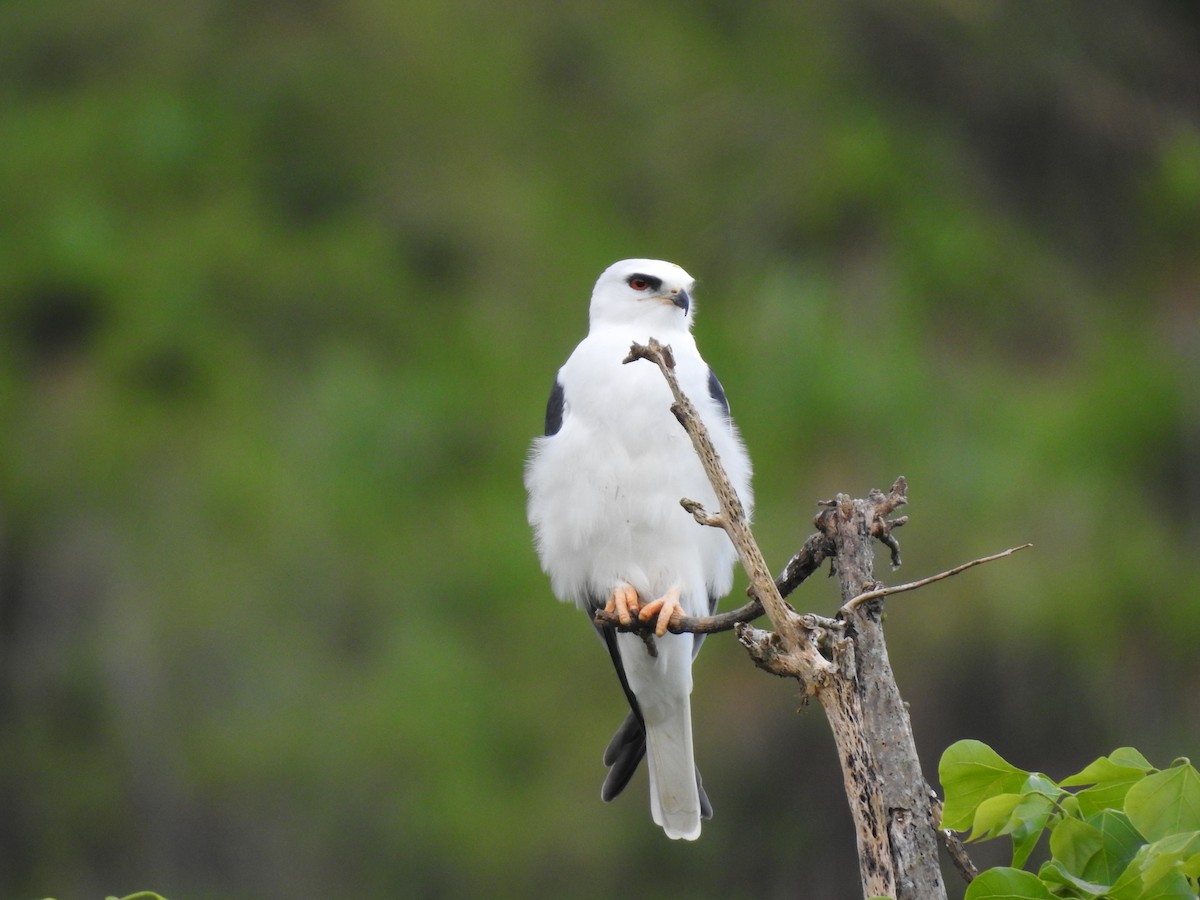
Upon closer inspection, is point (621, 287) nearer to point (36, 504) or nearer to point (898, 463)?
point (898, 463)

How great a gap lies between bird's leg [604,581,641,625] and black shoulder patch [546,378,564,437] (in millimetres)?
404

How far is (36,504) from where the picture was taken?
693 centimetres

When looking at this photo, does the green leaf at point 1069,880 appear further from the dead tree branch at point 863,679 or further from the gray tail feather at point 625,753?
the gray tail feather at point 625,753

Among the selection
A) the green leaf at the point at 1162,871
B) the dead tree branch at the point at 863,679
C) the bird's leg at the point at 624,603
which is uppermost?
the bird's leg at the point at 624,603

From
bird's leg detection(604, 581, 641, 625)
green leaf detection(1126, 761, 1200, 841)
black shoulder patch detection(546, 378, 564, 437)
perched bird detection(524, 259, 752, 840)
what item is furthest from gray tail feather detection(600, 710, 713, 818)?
green leaf detection(1126, 761, 1200, 841)

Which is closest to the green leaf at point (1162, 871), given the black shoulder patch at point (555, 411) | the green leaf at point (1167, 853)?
the green leaf at point (1167, 853)

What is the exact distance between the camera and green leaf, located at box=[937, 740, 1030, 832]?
1.23 m

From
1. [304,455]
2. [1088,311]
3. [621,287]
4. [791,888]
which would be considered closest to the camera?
[621,287]

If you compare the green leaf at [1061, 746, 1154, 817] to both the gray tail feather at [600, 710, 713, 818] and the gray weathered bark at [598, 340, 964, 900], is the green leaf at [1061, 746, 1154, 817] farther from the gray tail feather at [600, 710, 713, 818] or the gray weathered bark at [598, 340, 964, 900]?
the gray tail feather at [600, 710, 713, 818]

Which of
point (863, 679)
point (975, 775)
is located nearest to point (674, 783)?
point (863, 679)

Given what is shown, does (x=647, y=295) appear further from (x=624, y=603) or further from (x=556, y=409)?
(x=624, y=603)

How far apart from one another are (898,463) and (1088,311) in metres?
2.28

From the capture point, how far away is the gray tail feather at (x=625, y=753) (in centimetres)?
281

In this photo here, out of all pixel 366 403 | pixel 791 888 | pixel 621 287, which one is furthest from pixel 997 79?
pixel 621 287
